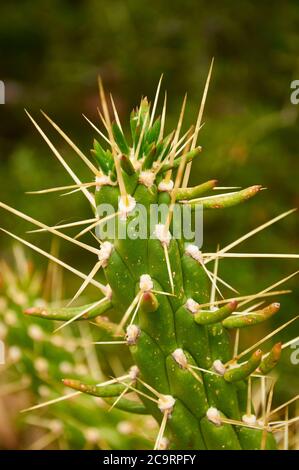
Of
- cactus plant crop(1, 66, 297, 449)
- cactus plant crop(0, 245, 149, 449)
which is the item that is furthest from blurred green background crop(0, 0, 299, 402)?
cactus plant crop(1, 66, 297, 449)

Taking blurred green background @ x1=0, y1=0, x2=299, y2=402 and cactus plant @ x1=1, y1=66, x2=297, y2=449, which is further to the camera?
blurred green background @ x1=0, y1=0, x2=299, y2=402

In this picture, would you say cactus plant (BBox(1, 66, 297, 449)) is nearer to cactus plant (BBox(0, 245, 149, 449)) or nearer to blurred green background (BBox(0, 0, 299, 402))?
cactus plant (BBox(0, 245, 149, 449))

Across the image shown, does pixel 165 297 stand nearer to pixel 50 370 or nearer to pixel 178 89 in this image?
pixel 50 370

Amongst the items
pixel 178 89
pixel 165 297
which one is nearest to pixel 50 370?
pixel 165 297

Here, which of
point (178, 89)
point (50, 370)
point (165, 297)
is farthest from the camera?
point (178, 89)

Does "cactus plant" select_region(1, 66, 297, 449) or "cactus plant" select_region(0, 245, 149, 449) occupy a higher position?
"cactus plant" select_region(1, 66, 297, 449)

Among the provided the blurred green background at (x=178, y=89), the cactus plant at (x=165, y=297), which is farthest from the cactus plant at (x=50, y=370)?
the blurred green background at (x=178, y=89)
